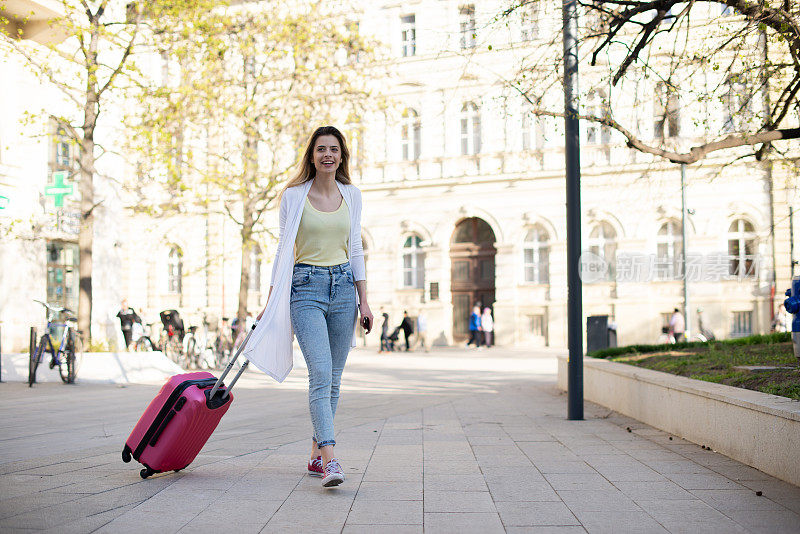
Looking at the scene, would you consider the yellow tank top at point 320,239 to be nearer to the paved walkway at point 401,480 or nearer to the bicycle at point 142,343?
the paved walkway at point 401,480

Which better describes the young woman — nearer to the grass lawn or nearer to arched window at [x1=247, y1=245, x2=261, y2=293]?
the grass lawn

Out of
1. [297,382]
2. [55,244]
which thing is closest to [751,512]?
[297,382]

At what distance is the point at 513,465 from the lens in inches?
241

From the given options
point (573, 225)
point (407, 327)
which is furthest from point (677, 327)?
point (573, 225)

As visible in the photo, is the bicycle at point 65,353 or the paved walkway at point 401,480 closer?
the paved walkway at point 401,480

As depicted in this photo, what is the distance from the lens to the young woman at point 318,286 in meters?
5.16

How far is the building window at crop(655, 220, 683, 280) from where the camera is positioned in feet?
102

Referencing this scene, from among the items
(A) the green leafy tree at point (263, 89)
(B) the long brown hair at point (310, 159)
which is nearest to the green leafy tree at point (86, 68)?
(A) the green leafy tree at point (263, 89)

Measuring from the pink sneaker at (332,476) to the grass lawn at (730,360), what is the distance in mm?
3505

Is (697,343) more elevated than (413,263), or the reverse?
(413,263)

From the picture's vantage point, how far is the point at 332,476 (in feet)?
15.9

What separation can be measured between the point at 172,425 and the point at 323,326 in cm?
115

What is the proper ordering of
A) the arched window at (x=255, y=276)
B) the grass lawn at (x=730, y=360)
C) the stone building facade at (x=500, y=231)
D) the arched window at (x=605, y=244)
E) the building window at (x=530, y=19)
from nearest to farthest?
1. the grass lawn at (x=730, y=360)
2. the building window at (x=530, y=19)
3. the stone building facade at (x=500, y=231)
4. the arched window at (x=605, y=244)
5. the arched window at (x=255, y=276)

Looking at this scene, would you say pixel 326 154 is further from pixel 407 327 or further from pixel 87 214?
pixel 407 327
